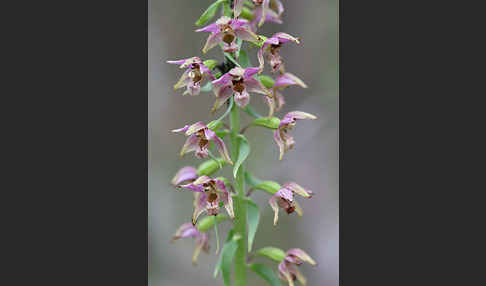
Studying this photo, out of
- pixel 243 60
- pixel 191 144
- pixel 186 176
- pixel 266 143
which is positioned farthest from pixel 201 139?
pixel 266 143

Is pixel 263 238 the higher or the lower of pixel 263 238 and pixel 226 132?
the lower

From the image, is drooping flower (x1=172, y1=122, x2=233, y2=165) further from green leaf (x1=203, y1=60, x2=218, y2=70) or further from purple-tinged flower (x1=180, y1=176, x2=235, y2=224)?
green leaf (x1=203, y1=60, x2=218, y2=70)

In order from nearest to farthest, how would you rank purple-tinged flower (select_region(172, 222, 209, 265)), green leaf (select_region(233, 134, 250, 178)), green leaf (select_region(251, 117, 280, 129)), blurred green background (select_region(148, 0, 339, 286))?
green leaf (select_region(233, 134, 250, 178))
green leaf (select_region(251, 117, 280, 129))
purple-tinged flower (select_region(172, 222, 209, 265))
blurred green background (select_region(148, 0, 339, 286))

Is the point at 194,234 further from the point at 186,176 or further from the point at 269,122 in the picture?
the point at 269,122

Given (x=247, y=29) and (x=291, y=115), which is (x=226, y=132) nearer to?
(x=291, y=115)

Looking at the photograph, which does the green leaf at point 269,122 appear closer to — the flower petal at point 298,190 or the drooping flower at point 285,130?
the drooping flower at point 285,130

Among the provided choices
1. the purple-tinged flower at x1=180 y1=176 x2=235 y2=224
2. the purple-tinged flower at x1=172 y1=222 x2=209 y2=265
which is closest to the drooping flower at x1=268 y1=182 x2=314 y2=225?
the purple-tinged flower at x1=180 y1=176 x2=235 y2=224
